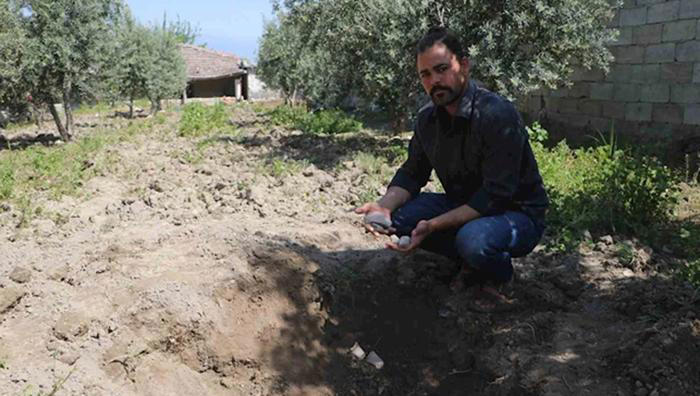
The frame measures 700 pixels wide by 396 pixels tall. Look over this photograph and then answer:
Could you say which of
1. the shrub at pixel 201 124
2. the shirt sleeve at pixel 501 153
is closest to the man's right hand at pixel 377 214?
the shirt sleeve at pixel 501 153

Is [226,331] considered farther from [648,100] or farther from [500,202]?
[648,100]

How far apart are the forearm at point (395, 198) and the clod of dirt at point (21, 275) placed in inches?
80.4

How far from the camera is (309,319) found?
3.14m

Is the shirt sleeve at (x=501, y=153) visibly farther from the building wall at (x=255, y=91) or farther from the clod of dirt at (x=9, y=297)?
the building wall at (x=255, y=91)

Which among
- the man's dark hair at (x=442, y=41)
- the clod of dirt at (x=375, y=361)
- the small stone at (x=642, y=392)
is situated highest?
the man's dark hair at (x=442, y=41)

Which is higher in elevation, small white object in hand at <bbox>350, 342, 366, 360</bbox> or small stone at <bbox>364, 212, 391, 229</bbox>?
small stone at <bbox>364, 212, 391, 229</bbox>

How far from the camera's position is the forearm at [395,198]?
339 cm

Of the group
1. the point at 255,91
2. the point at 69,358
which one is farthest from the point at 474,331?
the point at 255,91

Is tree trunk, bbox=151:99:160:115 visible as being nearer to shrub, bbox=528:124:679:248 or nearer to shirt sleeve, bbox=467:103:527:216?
shrub, bbox=528:124:679:248

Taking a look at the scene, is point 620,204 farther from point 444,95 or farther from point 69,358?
point 69,358

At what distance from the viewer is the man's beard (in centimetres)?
299

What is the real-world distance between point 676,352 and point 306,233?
2466 mm

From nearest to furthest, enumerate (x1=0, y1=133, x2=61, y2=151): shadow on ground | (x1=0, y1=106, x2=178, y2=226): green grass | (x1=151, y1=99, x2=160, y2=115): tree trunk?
(x1=0, y1=106, x2=178, y2=226): green grass
(x1=0, y1=133, x2=61, y2=151): shadow on ground
(x1=151, y1=99, x2=160, y2=115): tree trunk

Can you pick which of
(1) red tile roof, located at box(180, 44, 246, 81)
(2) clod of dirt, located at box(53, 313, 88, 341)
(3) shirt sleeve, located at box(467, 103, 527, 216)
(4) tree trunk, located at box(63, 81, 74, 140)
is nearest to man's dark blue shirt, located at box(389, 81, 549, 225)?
(3) shirt sleeve, located at box(467, 103, 527, 216)
